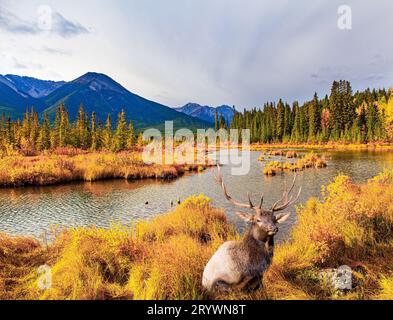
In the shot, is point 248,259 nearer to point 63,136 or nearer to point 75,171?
point 75,171

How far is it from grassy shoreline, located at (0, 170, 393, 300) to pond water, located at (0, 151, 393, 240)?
9.94ft

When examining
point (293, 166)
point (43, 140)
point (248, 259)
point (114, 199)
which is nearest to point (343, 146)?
point (293, 166)

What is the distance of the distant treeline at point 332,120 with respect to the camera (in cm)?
7169

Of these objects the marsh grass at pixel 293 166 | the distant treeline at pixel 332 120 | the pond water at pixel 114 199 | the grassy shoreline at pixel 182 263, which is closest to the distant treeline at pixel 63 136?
the pond water at pixel 114 199

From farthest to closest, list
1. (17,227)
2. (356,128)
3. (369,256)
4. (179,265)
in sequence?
(356,128) → (17,227) → (369,256) → (179,265)

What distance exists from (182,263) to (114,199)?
15015 mm

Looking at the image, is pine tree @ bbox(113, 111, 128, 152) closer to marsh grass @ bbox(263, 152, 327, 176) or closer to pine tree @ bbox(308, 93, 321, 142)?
marsh grass @ bbox(263, 152, 327, 176)

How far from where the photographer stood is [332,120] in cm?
8369

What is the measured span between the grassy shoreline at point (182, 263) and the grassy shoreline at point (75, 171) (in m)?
19.4

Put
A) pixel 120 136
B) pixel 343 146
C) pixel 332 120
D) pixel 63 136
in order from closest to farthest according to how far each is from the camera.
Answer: pixel 120 136 < pixel 63 136 < pixel 343 146 < pixel 332 120
